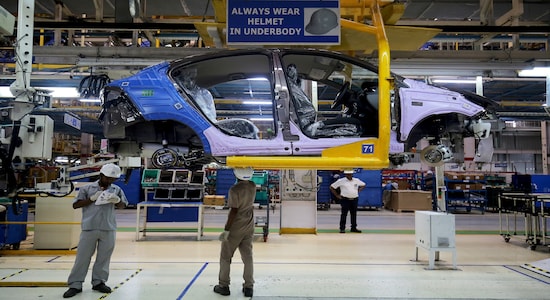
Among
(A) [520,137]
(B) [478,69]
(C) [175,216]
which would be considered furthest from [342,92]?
(A) [520,137]

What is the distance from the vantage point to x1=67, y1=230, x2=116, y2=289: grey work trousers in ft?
14.4

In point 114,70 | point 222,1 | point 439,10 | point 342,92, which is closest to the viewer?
point 222,1

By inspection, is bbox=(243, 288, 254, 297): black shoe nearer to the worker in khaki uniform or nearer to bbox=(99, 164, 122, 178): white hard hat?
the worker in khaki uniform

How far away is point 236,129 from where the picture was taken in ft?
12.7

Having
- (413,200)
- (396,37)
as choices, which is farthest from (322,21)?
(413,200)

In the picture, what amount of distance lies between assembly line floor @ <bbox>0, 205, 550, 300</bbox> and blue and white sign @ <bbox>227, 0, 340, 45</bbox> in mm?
2763

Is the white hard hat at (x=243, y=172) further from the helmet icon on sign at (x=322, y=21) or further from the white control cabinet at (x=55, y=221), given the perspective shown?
the white control cabinet at (x=55, y=221)

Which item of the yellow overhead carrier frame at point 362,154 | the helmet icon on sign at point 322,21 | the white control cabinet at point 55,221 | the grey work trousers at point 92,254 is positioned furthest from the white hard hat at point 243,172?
the white control cabinet at point 55,221

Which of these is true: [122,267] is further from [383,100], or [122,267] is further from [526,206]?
[526,206]

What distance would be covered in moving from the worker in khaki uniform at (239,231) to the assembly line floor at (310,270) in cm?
18

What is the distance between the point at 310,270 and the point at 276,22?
11.4ft

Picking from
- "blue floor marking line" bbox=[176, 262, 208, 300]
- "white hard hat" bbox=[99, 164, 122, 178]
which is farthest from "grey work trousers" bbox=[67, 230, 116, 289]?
"blue floor marking line" bbox=[176, 262, 208, 300]

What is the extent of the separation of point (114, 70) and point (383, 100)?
15.7 ft

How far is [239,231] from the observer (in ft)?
14.3
